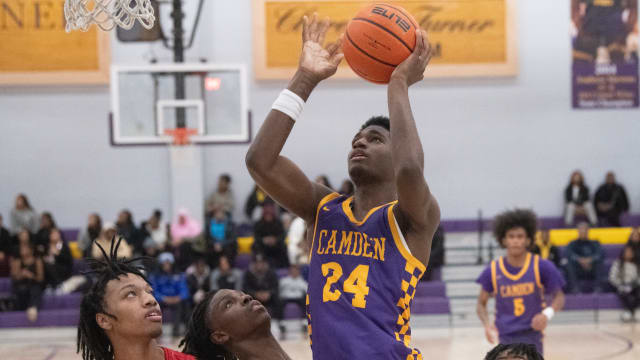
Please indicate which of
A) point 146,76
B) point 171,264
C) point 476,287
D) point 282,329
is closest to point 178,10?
point 146,76

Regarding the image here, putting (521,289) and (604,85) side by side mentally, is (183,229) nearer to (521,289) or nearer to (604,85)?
(521,289)

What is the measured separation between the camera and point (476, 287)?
13391 millimetres

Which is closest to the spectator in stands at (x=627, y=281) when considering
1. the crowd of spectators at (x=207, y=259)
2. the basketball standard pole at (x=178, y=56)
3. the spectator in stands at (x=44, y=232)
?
the crowd of spectators at (x=207, y=259)

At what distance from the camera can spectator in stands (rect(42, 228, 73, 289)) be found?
12164mm

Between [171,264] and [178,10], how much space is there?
11.7 ft

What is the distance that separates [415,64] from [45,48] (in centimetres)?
1315

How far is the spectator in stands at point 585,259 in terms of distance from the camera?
1227cm

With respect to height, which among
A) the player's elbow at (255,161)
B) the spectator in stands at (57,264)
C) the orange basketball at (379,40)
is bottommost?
the spectator in stands at (57,264)

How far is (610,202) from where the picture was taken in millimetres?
14914

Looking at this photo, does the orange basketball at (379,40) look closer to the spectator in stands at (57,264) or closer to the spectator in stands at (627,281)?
the spectator in stands at (627,281)

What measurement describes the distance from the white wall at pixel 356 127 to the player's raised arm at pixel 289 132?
12095mm

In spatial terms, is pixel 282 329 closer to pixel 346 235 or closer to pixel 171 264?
pixel 171 264

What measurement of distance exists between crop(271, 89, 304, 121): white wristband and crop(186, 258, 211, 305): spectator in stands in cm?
880

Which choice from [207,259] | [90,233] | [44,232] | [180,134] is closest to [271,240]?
[207,259]
